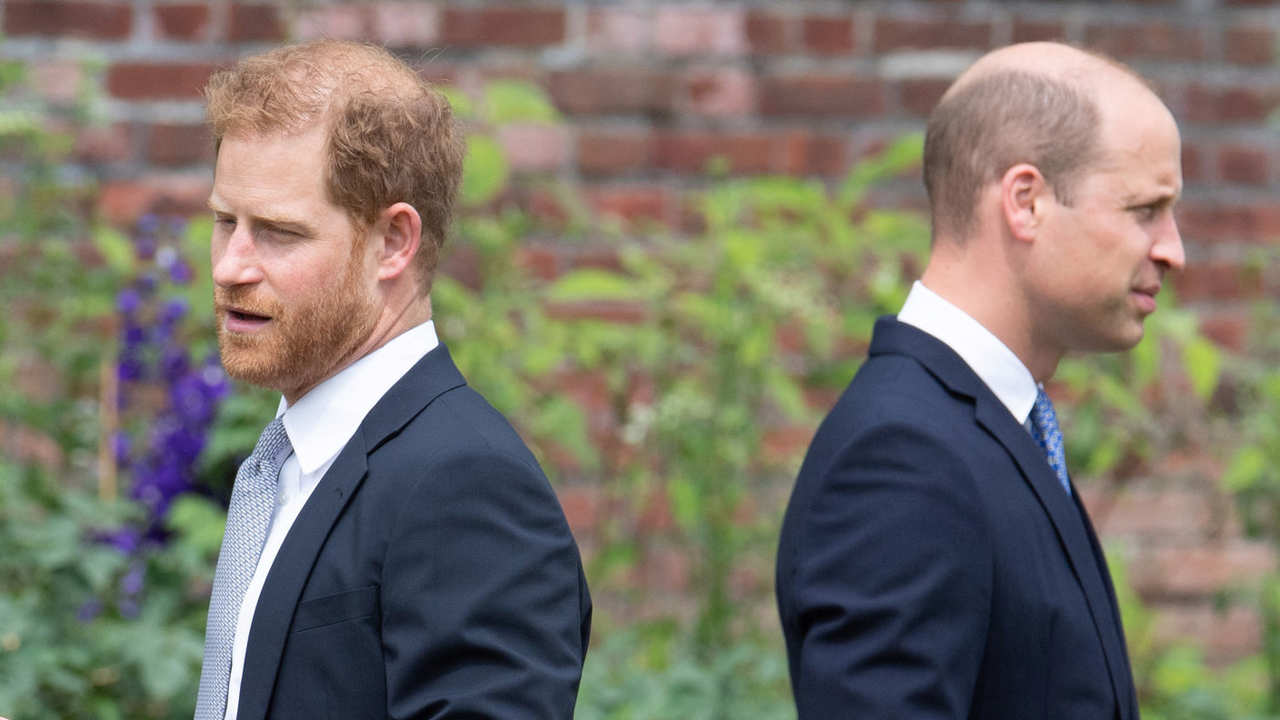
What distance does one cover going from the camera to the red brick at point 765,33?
12.2ft

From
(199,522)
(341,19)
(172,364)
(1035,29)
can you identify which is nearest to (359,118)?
(199,522)

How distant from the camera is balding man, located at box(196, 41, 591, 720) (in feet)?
5.06

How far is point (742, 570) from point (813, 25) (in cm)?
135

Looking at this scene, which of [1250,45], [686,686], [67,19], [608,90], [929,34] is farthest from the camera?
[1250,45]

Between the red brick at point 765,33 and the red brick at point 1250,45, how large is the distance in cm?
117

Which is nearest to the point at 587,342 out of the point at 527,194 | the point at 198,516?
the point at 527,194

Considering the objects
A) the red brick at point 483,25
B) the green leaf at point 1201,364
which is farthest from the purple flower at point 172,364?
the green leaf at point 1201,364

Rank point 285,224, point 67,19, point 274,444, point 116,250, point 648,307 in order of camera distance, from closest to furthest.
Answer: point 285,224 < point 274,444 < point 116,250 < point 648,307 < point 67,19

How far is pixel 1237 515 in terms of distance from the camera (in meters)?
3.45

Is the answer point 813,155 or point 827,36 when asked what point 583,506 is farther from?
point 827,36

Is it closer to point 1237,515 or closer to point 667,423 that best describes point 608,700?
point 667,423

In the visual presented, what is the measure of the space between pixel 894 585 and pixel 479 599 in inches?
22.0

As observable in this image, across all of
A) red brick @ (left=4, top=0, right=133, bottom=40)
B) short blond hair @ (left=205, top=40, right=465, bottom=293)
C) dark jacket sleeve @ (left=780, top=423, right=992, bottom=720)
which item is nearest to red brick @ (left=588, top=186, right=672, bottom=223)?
red brick @ (left=4, top=0, right=133, bottom=40)

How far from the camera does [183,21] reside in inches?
141
